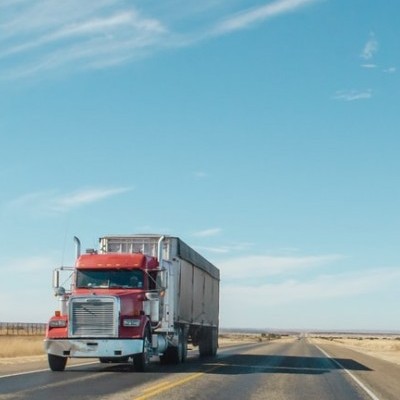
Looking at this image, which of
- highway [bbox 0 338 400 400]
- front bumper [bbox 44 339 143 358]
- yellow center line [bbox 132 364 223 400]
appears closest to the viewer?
yellow center line [bbox 132 364 223 400]

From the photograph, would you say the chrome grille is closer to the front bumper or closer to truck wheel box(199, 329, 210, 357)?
the front bumper

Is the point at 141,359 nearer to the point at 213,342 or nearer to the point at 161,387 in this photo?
the point at 161,387

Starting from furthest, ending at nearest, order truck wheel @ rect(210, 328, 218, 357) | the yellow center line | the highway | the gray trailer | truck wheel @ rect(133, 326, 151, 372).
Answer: truck wheel @ rect(210, 328, 218, 357) < the gray trailer < truck wheel @ rect(133, 326, 151, 372) < the highway < the yellow center line

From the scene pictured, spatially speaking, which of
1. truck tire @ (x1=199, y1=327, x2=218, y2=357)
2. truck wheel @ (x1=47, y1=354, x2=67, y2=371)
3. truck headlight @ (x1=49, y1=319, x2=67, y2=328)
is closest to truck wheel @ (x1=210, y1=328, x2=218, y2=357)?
truck tire @ (x1=199, y1=327, x2=218, y2=357)

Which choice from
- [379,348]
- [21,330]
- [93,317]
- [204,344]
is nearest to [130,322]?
[93,317]

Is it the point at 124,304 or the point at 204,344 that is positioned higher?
the point at 124,304

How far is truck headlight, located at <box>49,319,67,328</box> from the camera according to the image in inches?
854

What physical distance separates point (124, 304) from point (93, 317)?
0.97m

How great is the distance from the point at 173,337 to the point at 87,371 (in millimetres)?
4048

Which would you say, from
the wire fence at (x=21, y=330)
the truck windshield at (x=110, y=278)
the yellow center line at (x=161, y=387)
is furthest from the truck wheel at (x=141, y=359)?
the wire fence at (x=21, y=330)

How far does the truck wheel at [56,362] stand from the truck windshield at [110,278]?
232 cm

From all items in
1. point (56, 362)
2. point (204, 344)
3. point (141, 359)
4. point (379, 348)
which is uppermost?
point (204, 344)

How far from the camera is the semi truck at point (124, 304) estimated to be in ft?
70.1

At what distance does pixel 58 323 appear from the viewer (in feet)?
71.4
